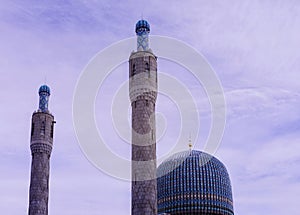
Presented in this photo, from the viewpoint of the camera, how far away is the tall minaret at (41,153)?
70.6 metres

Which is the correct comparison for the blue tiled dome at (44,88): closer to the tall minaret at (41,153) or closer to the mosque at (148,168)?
the tall minaret at (41,153)

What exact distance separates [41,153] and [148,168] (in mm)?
24300

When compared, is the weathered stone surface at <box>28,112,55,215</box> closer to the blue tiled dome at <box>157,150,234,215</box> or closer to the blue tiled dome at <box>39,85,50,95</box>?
the blue tiled dome at <box>39,85,50,95</box>

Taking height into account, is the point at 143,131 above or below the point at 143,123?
below

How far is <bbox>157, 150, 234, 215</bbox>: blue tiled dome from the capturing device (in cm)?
8256

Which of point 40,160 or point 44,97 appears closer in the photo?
point 40,160

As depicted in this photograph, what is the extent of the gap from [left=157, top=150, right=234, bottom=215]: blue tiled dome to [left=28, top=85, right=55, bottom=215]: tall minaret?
73.1ft

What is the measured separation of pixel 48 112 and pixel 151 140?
26.5 metres

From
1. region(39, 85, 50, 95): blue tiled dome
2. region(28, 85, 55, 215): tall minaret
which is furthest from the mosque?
region(39, 85, 50, 95): blue tiled dome

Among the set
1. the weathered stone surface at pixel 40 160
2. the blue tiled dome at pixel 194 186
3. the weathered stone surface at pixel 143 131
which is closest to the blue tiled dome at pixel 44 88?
the weathered stone surface at pixel 40 160

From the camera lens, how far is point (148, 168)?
186 ft

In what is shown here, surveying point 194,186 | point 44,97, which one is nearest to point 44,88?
point 44,97

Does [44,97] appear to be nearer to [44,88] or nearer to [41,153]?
[44,88]

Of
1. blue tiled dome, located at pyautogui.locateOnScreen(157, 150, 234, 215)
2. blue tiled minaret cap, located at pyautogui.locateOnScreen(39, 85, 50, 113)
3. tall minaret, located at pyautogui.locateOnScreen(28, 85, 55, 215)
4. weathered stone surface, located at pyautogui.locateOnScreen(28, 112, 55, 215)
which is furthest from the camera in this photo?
blue tiled dome, located at pyautogui.locateOnScreen(157, 150, 234, 215)
